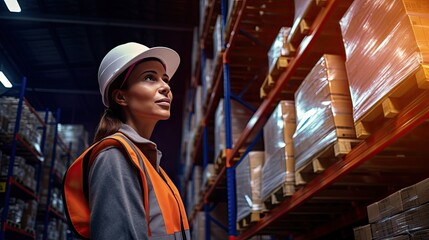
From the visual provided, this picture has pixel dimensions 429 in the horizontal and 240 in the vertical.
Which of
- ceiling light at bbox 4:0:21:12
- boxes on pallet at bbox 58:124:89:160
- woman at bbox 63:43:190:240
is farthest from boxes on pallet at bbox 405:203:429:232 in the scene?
boxes on pallet at bbox 58:124:89:160

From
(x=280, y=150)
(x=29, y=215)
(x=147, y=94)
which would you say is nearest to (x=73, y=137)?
(x=29, y=215)

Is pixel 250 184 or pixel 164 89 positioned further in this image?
pixel 250 184

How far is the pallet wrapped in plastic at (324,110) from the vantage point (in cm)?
312

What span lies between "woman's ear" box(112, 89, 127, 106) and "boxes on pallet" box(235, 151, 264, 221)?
2920 millimetres

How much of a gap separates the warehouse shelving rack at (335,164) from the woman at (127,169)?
50.6 inches

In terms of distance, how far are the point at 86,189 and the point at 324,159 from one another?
6.73 ft

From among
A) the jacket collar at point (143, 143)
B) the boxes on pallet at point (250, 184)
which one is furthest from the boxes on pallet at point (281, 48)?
the jacket collar at point (143, 143)

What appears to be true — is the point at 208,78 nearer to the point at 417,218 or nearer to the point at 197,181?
the point at 197,181

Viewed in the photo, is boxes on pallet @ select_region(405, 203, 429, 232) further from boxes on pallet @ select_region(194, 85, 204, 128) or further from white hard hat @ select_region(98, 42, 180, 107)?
boxes on pallet @ select_region(194, 85, 204, 128)

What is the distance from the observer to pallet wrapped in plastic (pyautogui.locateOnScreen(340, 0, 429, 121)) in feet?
7.54

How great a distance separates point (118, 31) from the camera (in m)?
13.5

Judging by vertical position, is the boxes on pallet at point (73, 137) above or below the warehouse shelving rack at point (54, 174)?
above

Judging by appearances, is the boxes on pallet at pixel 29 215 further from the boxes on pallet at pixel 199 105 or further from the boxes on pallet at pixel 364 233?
the boxes on pallet at pixel 364 233

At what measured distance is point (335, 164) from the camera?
322 centimetres
